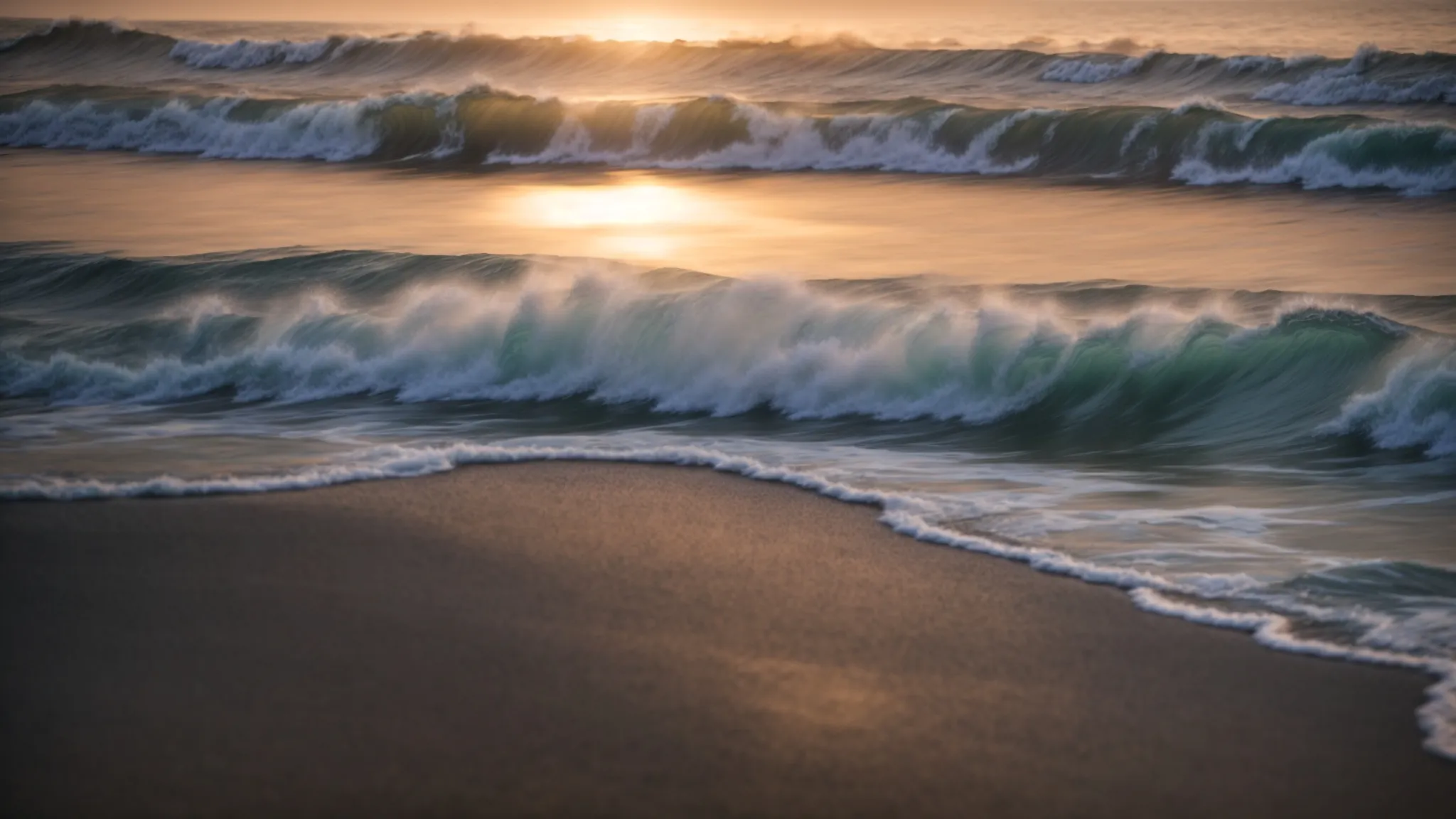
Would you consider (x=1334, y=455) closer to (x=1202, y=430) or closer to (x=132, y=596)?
(x=1202, y=430)

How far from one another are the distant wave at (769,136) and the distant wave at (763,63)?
5.40 m

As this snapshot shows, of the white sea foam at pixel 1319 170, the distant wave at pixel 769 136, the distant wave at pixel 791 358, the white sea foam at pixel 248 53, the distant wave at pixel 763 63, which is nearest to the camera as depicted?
the distant wave at pixel 791 358

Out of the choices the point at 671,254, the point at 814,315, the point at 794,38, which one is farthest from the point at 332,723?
the point at 794,38

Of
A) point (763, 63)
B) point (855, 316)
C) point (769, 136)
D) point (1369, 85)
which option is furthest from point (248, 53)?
point (855, 316)

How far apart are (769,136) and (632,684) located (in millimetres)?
20663

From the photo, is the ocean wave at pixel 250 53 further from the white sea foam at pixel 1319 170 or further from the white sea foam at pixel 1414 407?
the white sea foam at pixel 1414 407

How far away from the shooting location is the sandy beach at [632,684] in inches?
163

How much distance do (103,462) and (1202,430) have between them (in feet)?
20.2

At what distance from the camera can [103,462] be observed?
797cm

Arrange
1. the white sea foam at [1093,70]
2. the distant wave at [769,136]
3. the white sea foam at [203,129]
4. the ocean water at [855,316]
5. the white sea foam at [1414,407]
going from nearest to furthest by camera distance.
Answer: the ocean water at [855,316], the white sea foam at [1414,407], the distant wave at [769,136], the white sea foam at [203,129], the white sea foam at [1093,70]

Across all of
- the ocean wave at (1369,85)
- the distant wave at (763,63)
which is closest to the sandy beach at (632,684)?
the ocean wave at (1369,85)

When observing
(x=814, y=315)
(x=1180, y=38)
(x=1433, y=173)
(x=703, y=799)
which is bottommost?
(x=703, y=799)

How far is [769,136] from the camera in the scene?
81.1ft

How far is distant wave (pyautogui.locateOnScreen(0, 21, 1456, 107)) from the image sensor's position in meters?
26.8
